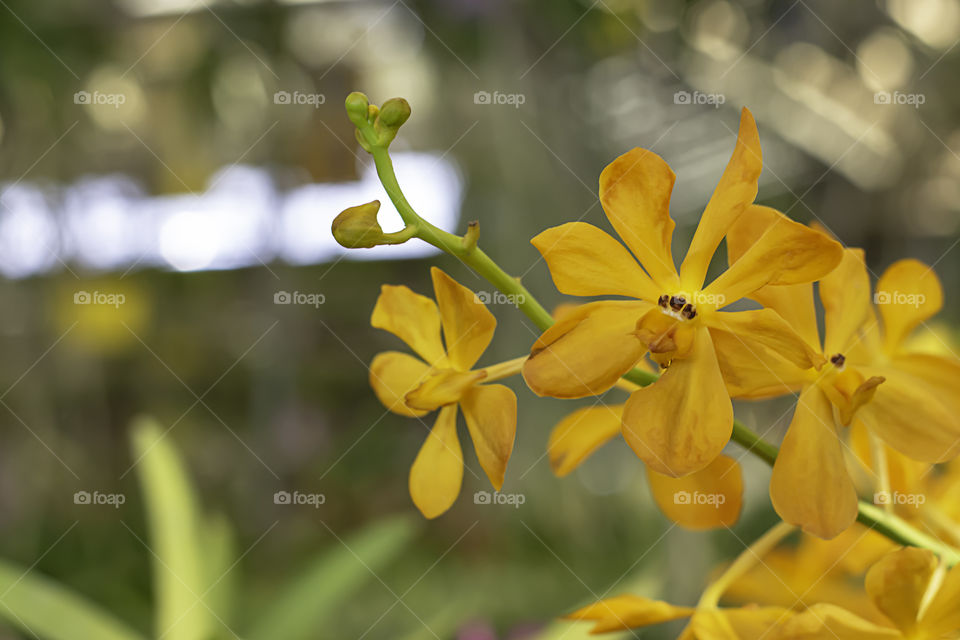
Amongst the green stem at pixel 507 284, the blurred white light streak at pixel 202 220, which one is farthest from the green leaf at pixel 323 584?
the blurred white light streak at pixel 202 220

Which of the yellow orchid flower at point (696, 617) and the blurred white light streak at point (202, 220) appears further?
the blurred white light streak at point (202, 220)

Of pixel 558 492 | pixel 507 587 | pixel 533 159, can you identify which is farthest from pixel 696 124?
pixel 507 587
